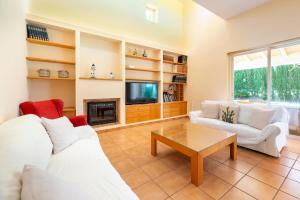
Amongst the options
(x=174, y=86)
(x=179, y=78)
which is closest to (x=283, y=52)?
(x=179, y=78)

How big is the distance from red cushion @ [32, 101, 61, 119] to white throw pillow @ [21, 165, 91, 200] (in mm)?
1588

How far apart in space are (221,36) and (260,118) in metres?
2.64

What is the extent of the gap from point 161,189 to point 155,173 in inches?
11.3

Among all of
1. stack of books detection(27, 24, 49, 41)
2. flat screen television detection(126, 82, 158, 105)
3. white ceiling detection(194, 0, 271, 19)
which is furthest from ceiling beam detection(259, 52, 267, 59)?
stack of books detection(27, 24, 49, 41)

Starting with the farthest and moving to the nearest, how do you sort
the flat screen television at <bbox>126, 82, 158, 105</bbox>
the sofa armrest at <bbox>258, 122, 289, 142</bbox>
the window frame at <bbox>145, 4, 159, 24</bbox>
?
the window frame at <bbox>145, 4, 159, 24</bbox> → the flat screen television at <bbox>126, 82, 158, 105</bbox> → the sofa armrest at <bbox>258, 122, 289, 142</bbox>

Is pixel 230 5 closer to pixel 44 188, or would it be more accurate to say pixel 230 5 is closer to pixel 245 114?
pixel 245 114

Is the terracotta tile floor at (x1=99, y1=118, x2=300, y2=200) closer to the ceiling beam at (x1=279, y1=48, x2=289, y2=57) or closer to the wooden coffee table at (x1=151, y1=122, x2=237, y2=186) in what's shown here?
the wooden coffee table at (x1=151, y1=122, x2=237, y2=186)

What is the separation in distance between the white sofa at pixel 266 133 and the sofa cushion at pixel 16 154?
2.77 metres

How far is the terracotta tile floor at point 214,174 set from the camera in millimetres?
1447

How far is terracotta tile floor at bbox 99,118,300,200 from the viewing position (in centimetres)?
145

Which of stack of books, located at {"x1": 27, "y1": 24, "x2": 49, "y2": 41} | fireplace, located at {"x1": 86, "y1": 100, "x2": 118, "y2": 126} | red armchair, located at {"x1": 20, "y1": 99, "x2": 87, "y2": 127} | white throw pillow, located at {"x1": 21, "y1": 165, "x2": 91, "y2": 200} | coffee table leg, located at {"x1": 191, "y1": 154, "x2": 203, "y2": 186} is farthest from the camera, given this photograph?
fireplace, located at {"x1": 86, "y1": 100, "x2": 118, "y2": 126}

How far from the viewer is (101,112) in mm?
3732

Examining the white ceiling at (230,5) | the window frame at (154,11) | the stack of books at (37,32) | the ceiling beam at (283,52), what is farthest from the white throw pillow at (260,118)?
the stack of books at (37,32)

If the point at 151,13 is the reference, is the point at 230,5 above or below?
below
